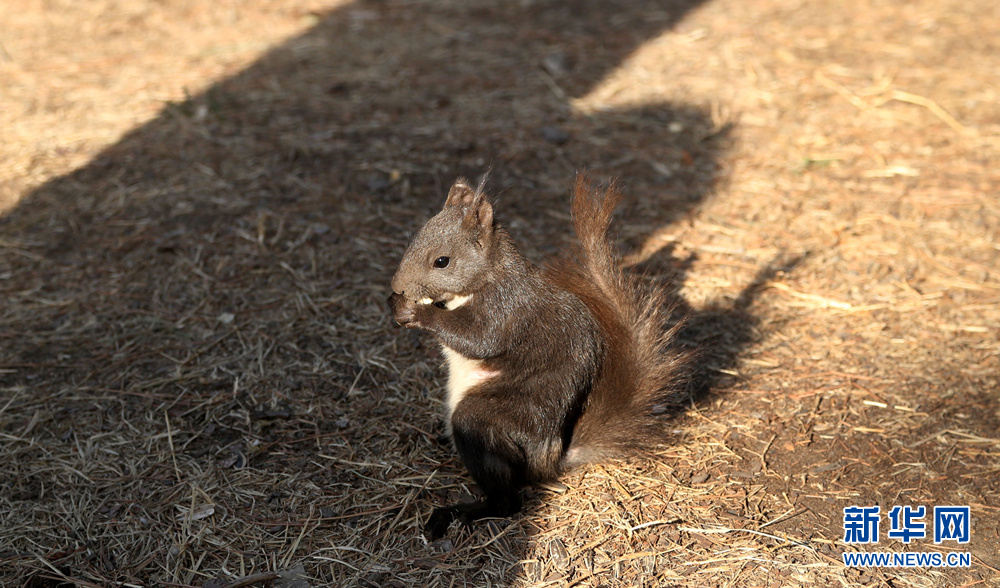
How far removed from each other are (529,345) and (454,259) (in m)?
0.33

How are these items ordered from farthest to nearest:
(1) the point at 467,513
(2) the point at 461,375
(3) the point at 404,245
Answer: (3) the point at 404,245 < (2) the point at 461,375 < (1) the point at 467,513

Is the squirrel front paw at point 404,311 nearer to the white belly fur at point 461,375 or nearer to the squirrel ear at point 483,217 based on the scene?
the white belly fur at point 461,375

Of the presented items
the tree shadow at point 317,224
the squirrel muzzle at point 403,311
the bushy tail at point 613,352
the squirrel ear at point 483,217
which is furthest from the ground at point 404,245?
the squirrel ear at point 483,217

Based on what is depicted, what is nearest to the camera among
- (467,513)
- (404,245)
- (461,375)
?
(467,513)

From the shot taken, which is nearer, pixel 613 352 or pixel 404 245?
pixel 613 352

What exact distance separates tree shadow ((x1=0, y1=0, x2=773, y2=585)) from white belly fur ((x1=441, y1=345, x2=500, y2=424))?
24 cm

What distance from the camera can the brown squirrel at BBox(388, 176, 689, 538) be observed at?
2264 millimetres

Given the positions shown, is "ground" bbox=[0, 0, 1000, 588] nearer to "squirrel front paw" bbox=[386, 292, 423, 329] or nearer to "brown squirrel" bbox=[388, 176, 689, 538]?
"brown squirrel" bbox=[388, 176, 689, 538]

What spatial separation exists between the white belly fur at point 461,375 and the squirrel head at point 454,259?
183 millimetres

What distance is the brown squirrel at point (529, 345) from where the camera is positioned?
2.26 meters

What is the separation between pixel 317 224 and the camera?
3602mm

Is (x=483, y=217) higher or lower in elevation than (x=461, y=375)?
higher

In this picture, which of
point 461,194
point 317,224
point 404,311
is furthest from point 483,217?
point 317,224

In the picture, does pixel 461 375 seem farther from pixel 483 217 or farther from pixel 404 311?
pixel 483 217
